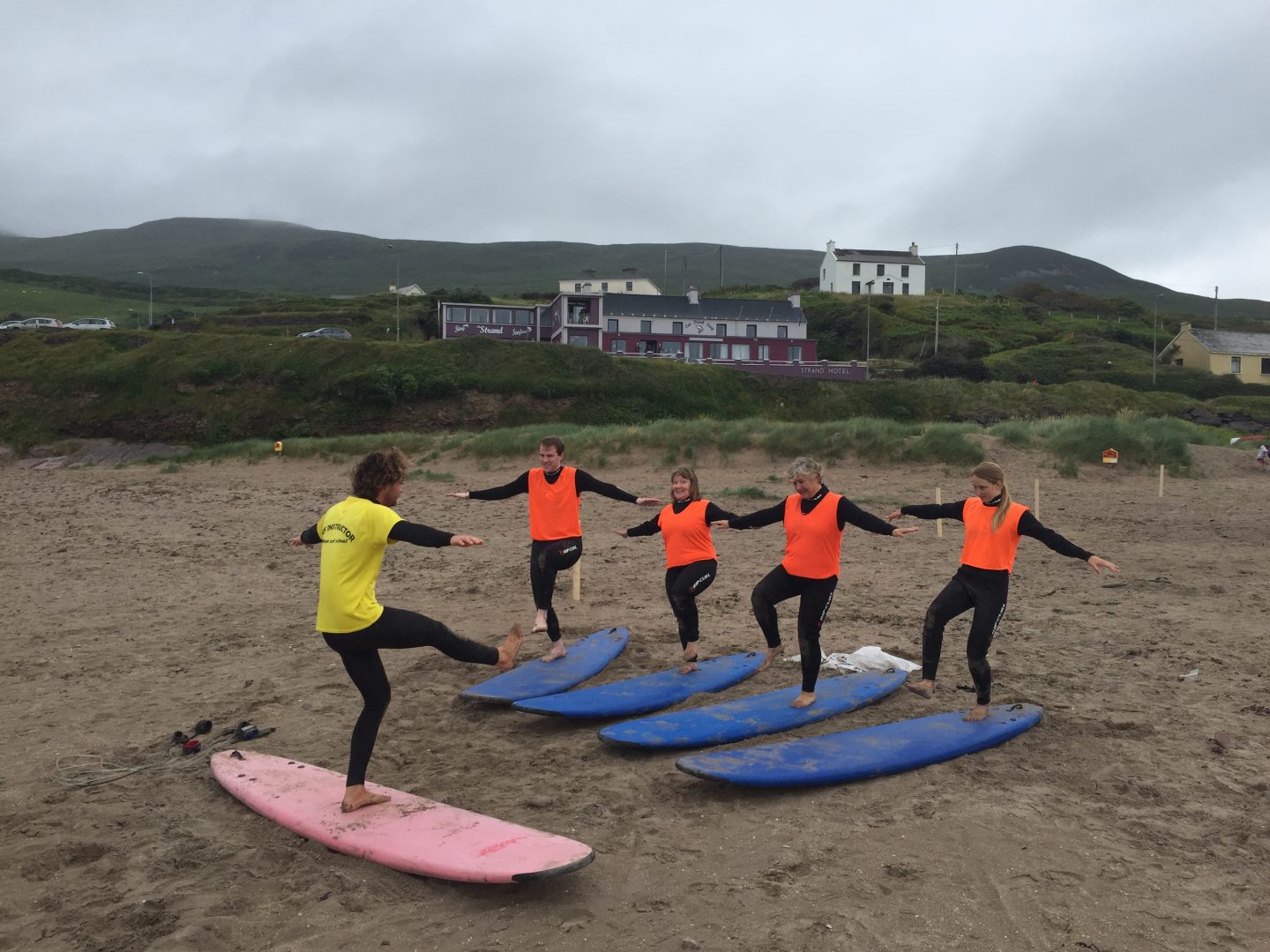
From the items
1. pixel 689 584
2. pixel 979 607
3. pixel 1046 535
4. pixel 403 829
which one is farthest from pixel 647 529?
pixel 403 829

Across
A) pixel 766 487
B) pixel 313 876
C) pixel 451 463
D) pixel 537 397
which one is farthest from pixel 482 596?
pixel 537 397

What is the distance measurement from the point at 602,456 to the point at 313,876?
18957 millimetres

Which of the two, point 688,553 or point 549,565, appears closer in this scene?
point 688,553

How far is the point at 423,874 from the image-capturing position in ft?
15.3

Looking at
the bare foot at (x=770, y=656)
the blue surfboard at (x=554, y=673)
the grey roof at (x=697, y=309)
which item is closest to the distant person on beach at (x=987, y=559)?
the bare foot at (x=770, y=656)

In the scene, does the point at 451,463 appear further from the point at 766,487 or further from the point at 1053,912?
the point at 1053,912

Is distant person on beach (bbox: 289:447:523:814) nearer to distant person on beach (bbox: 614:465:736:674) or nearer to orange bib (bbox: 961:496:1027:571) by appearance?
distant person on beach (bbox: 614:465:736:674)

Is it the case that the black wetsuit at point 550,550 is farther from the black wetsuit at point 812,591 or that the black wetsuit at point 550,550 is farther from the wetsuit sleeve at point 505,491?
the black wetsuit at point 812,591

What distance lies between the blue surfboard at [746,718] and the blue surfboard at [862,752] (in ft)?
0.99

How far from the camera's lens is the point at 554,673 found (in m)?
8.09

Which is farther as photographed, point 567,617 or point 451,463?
point 451,463

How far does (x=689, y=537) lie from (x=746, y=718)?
6.16 ft

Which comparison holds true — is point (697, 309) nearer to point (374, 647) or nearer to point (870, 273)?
point (870, 273)

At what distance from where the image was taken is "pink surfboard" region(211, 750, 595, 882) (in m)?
4.49
